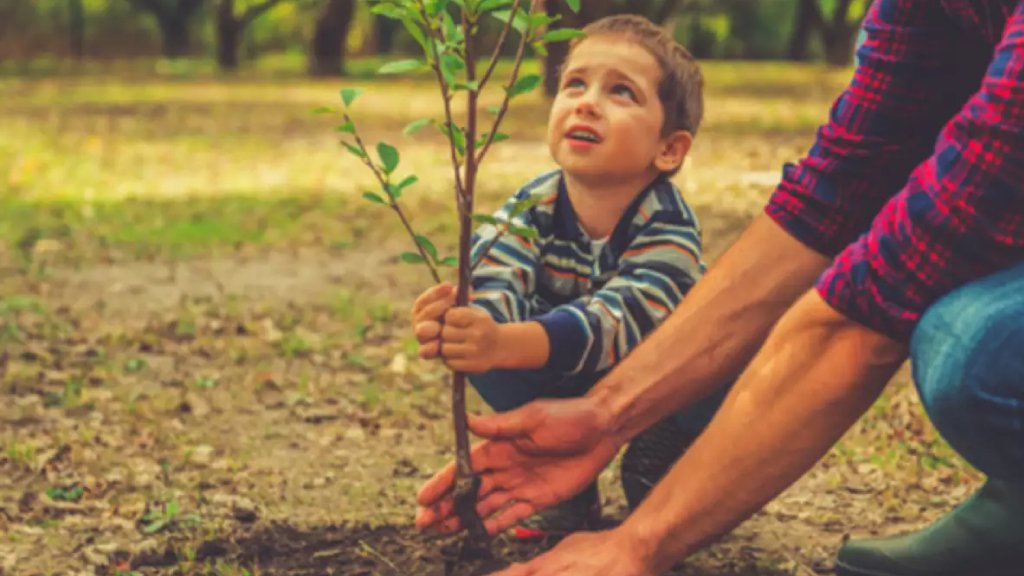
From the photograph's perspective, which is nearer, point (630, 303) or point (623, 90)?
point (630, 303)

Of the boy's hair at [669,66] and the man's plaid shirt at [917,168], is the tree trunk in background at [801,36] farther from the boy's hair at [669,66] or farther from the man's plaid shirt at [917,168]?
the man's plaid shirt at [917,168]

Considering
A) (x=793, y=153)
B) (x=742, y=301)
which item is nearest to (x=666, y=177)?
(x=742, y=301)

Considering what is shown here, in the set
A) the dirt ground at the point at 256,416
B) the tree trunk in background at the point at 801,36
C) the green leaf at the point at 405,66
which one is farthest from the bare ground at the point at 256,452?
the tree trunk in background at the point at 801,36

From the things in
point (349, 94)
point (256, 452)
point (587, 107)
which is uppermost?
point (349, 94)

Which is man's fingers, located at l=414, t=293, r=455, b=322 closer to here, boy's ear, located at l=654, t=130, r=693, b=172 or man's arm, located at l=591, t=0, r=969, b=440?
man's arm, located at l=591, t=0, r=969, b=440

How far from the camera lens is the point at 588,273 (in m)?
2.90

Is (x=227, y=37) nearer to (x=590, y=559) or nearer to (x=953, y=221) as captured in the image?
(x=590, y=559)

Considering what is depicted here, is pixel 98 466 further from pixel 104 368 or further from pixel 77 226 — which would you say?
pixel 77 226

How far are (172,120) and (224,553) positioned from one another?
38.2ft

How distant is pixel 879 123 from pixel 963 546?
0.79 metres

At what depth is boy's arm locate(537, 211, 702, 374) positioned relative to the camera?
265cm

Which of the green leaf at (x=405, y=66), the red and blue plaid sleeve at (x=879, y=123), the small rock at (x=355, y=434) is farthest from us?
the small rock at (x=355, y=434)

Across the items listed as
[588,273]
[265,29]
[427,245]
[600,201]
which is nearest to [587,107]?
[600,201]

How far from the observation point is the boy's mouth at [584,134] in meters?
2.82
